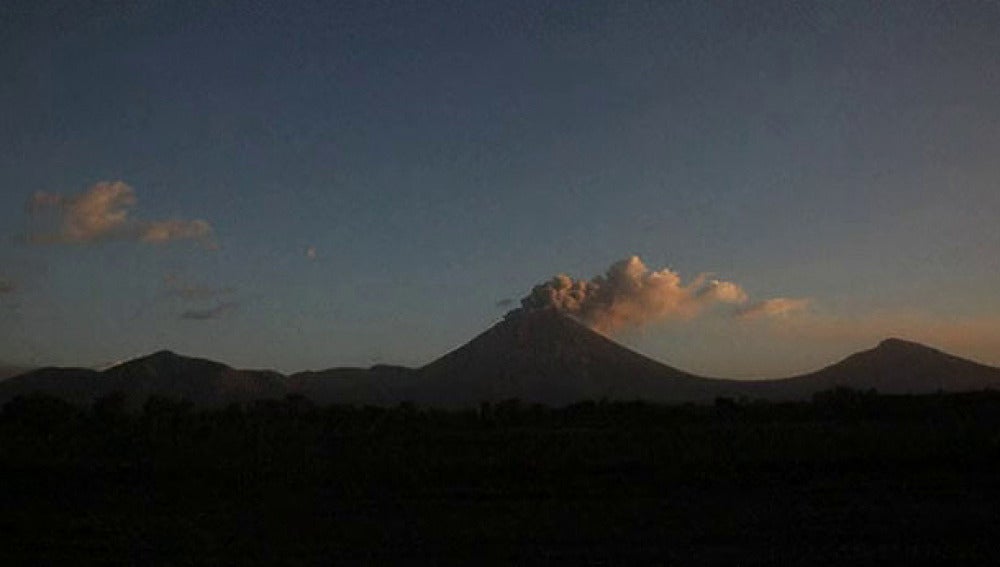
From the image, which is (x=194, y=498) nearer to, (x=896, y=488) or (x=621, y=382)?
(x=896, y=488)

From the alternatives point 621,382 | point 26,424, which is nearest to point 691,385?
point 621,382

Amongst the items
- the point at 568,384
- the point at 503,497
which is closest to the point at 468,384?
the point at 568,384

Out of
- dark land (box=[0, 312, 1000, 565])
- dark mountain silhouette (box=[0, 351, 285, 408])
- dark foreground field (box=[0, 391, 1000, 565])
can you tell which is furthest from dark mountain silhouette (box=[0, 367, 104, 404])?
dark foreground field (box=[0, 391, 1000, 565])

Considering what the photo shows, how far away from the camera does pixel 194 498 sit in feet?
59.6

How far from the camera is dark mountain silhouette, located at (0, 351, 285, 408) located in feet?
509

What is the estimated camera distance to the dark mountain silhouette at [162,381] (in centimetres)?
15500

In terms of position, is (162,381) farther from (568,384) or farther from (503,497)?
(503,497)

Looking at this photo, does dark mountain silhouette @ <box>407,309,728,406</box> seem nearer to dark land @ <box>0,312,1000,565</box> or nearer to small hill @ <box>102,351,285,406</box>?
small hill @ <box>102,351,285,406</box>

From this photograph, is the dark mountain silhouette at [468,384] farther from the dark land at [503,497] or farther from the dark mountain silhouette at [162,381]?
the dark land at [503,497]

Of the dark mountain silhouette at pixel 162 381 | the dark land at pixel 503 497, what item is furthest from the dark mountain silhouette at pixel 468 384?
the dark land at pixel 503 497

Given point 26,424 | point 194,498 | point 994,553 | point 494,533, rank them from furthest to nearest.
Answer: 1. point 26,424
2. point 194,498
3. point 494,533
4. point 994,553

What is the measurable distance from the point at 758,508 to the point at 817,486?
9.72ft

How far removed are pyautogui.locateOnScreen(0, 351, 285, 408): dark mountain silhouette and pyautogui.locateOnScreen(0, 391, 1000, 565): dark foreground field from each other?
12653 centimetres

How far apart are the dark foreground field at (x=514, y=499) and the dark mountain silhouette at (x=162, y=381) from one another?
12653 centimetres
